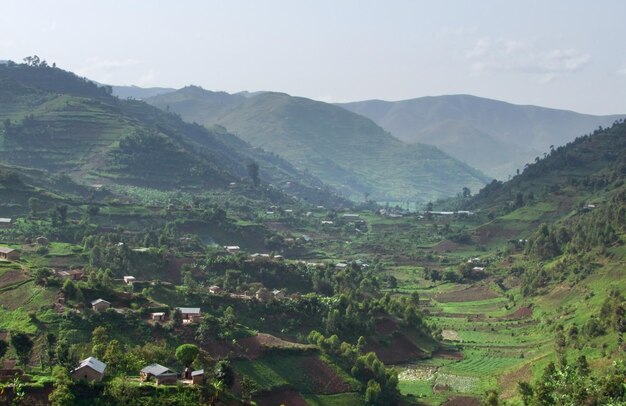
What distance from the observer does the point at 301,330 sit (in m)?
70.9

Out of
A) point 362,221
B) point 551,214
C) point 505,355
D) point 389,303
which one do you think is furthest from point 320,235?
point 505,355

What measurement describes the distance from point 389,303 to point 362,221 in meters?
92.1

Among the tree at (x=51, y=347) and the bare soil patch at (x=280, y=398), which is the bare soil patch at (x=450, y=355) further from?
the tree at (x=51, y=347)

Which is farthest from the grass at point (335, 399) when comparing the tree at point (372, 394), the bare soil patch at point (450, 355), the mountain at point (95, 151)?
the mountain at point (95, 151)

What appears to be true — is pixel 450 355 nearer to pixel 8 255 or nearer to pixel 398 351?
pixel 398 351

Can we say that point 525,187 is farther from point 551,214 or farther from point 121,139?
point 121,139

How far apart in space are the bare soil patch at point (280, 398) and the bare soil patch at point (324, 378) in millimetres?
2436

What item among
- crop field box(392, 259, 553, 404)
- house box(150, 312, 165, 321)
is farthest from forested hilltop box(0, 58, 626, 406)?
crop field box(392, 259, 553, 404)

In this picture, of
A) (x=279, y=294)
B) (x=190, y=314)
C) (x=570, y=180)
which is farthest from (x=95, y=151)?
(x=190, y=314)

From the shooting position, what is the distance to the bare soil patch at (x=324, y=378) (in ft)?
194

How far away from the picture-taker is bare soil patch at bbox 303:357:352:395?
59094mm

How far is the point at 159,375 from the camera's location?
154 ft

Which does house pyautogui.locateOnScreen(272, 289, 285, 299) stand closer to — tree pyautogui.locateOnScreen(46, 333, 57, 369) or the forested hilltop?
the forested hilltop

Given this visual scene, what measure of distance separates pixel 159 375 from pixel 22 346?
9735mm
